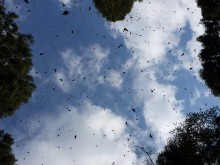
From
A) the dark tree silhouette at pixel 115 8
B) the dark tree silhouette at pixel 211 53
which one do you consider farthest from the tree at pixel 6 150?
the dark tree silhouette at pixel 211 53

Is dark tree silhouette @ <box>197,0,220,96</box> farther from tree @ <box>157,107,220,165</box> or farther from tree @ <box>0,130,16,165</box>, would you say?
tree @ <box>0,130,16,165</box>

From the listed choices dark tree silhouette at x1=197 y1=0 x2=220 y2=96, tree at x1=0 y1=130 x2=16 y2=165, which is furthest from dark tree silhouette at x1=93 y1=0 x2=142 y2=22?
tree at x1=0 y1=130 x2=16 y2=165

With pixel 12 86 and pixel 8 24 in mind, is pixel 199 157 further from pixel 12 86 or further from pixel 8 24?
pixel 8 24

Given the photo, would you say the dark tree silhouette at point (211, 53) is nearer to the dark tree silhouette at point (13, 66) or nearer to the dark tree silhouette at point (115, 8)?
the dark tree silhouette at point (115, 8)

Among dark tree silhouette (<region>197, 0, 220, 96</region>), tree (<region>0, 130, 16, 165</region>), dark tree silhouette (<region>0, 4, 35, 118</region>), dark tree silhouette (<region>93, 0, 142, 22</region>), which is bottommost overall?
tree (<region>0, 130, 16, 165</region>)

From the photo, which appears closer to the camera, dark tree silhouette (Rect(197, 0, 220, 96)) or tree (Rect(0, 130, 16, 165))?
tree (Rect(0, 130, 16, 165))

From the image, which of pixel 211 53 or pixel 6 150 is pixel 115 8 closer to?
pixel 211 53
